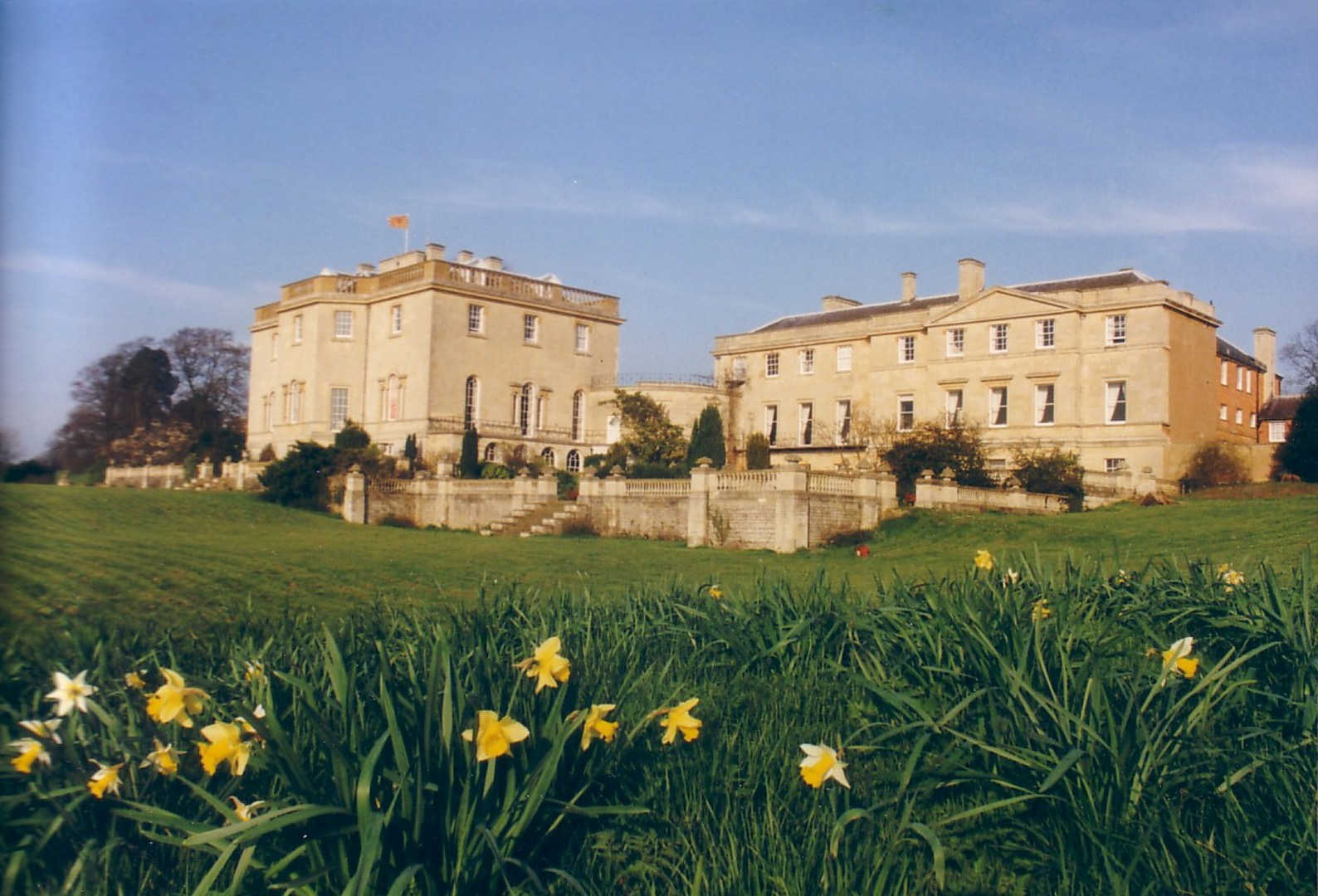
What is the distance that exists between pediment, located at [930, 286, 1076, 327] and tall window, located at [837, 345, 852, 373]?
461cm

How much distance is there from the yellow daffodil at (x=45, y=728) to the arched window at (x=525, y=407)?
4802 cm

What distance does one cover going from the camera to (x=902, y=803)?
177 inches

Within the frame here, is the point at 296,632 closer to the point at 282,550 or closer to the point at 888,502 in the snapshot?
the point at 282,550

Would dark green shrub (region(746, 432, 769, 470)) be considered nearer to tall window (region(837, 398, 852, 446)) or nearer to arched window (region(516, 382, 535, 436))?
tall window (region(837, 398, 852, 446))

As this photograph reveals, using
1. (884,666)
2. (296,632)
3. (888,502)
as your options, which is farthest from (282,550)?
(888,502)

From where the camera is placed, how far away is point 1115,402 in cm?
4416

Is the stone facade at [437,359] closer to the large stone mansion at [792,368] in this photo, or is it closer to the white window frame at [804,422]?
the large stone mansion at [792,368]

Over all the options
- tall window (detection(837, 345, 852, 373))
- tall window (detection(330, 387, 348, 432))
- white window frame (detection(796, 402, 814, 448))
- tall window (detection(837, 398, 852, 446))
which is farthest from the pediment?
tall window (detection(330, 387, 348, 432))

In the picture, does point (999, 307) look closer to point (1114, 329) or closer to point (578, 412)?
point (1114, 329)

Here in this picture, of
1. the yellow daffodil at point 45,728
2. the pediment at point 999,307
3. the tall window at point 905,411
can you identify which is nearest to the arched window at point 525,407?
the tall window at point 905,411

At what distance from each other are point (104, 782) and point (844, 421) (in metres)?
50.3

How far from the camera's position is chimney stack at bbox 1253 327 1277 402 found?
52938 millimetres

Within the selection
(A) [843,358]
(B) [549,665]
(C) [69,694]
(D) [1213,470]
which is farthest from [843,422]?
(C) [69,694]

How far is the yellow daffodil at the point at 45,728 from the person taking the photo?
12.3ft
